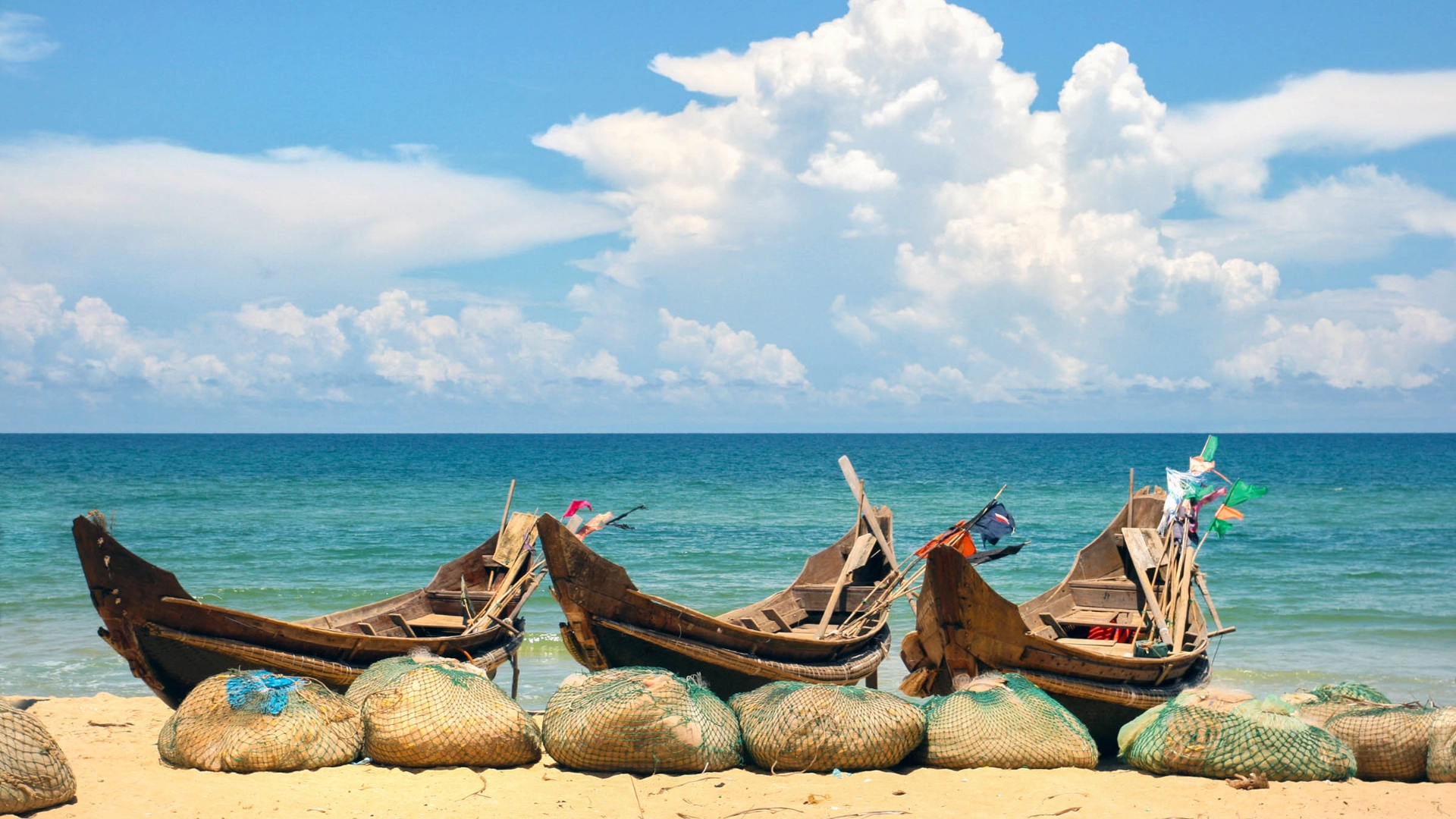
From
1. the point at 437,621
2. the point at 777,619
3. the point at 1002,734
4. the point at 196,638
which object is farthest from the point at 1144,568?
the point at 196,638

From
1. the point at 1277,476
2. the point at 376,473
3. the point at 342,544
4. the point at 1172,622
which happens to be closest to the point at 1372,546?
the point at 1172,622

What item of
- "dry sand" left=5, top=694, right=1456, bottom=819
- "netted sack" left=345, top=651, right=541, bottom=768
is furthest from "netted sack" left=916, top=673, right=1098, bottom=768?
"netted sack" left=345, top=651, right=541, bottom=768

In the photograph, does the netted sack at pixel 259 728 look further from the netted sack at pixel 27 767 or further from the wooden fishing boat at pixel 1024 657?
the wooden fishing boat at pixel 1024 657

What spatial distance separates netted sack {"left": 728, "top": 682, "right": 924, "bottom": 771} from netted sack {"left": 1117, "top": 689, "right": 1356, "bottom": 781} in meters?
1.83

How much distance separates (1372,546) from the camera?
27625mm

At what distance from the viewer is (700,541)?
94.2ft

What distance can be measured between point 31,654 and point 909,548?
20.4 m

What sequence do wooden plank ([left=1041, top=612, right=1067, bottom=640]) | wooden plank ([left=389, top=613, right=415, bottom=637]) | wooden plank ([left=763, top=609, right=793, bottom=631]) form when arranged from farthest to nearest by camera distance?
wooden plank ([left=763, top=609, right=793, bottom=631]), wooden plank ([left=389, top=613, right=415, bottom=637]), wooden plank ([left=1041, top=612, right=1067, bottom=640])

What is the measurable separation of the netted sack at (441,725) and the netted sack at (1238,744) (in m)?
4.80

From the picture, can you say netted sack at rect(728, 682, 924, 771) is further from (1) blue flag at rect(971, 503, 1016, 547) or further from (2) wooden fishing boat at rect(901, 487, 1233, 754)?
(1) blue flag at rect(971, 503, 1016, 547)

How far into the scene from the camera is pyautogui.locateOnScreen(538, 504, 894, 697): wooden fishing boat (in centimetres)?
948

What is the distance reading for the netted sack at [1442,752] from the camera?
8.44 meters

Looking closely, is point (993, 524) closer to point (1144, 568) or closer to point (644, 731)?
point (1144, 568)

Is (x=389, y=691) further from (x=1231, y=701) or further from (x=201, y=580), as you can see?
(x=201, y=580)
